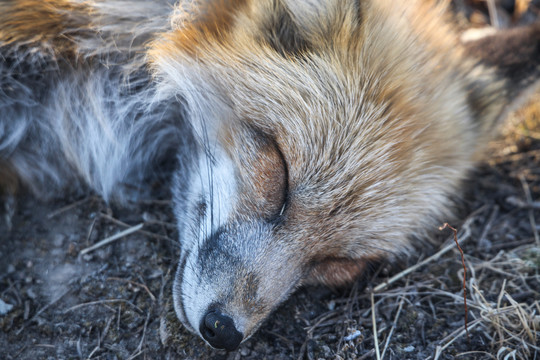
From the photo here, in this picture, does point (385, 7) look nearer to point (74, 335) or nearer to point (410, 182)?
point (410, 182)

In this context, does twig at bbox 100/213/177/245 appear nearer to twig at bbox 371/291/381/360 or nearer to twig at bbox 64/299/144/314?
twig at bbox 64/299/144/314

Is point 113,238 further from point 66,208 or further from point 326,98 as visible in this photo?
point 326,98

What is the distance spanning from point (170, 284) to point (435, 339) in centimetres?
148

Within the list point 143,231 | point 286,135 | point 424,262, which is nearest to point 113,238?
point 143,231

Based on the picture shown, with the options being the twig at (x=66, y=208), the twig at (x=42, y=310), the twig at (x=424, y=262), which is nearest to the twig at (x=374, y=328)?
the twig at (x=424, y=262)

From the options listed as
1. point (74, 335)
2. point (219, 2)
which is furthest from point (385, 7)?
point (74, 335)

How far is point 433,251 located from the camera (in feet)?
9.68

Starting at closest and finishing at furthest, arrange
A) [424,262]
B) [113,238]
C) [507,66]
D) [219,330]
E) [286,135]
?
1. [219,330]
2. [286,135]
3. [113,238]
4. [424,262]
5. [507,66]

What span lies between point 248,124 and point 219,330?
0.99 meters

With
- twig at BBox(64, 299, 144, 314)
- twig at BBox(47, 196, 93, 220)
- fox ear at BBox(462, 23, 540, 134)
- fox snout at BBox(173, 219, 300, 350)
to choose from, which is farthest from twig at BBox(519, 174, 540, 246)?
twig at BBox(47, 196, 93, 220)

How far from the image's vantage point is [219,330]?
1965 millimetres

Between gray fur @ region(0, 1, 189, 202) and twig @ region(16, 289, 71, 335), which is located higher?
gray fur @ region(0, 1, 189, 202)

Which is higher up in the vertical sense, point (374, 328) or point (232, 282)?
point (232, 282)

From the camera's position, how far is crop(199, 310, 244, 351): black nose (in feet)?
6.46
